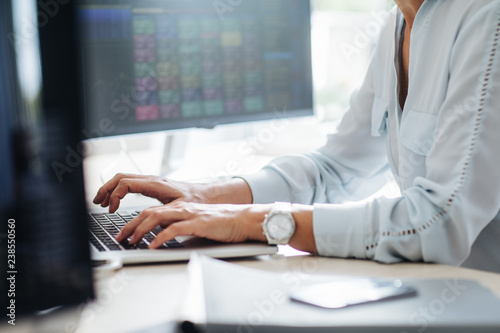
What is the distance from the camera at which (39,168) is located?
0.48m

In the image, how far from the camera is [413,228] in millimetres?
699

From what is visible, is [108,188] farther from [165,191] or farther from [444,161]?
[444,161]

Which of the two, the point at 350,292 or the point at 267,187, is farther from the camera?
the point at 267,187

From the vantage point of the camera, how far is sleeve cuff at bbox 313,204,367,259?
71 centimetres

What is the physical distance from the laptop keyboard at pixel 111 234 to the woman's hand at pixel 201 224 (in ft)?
0.04

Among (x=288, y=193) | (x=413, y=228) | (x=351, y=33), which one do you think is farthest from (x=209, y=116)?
(x=351, y=33)

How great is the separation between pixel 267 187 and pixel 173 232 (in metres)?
0.32

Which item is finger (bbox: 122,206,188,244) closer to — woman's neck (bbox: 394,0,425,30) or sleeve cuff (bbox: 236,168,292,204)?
sleeve cuff (bbox: 236,168,292,204)

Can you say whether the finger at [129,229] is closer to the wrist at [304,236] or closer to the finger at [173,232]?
the finger at [173,232]

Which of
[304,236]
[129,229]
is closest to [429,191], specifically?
[304,236]

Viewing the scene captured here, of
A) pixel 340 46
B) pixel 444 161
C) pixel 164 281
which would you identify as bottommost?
pixel 164 281

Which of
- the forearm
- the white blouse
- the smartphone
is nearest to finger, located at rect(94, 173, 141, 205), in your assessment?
the forearm

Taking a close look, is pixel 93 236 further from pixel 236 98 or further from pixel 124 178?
pixel 236 98

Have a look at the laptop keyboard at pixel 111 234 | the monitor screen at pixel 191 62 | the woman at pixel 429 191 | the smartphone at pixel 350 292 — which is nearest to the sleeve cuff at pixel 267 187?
the woman at pixel 429 191
